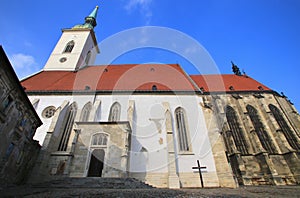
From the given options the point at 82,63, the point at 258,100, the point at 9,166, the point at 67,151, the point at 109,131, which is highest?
the point at 82,63

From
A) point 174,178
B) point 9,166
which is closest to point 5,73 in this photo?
point 9,166

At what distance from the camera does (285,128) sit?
55.5ft

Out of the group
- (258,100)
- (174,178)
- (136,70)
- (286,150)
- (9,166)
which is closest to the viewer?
(9,166)

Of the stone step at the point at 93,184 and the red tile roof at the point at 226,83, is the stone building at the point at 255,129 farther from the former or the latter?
the stone step at the point at 93,184

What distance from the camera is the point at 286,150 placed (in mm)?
14852

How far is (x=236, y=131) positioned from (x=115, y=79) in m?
15.3

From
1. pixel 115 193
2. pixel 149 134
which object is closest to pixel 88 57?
pixel 149 134

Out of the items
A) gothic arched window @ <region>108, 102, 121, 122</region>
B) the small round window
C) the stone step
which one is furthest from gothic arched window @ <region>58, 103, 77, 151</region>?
the stone step

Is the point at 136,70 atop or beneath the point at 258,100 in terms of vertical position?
atop

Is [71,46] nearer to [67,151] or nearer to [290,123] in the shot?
[67,151]

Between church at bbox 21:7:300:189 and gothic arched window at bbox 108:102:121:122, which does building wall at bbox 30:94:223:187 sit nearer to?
church at bbox 21:7:300:189

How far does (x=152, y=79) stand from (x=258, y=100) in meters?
13.5

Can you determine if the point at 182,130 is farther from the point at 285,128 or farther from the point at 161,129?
the point at 285,128

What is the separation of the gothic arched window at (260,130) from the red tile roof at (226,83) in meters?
3.52
